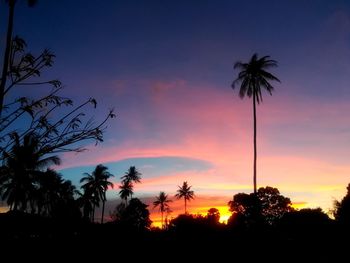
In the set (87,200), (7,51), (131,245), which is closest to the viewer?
A: (7,51)

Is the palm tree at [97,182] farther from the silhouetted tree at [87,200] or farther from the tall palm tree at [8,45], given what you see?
the tall palm tree at [8,45]

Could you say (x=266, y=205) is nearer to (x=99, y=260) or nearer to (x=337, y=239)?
(x=337, y=239)

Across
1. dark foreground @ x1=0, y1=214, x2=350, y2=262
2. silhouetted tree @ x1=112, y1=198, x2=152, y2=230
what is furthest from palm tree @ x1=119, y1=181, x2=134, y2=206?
dark foreground @ x1=0, y1=214, x2=350, y2=262

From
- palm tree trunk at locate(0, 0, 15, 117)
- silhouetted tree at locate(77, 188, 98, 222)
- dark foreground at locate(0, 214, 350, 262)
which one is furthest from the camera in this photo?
silhouetted tree at locate(77, 188, 98, 222)

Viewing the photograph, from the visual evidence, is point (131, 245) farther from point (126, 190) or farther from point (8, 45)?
point (126, 190)

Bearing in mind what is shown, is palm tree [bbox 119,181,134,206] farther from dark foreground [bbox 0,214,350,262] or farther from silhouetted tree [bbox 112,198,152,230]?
dark foreground [bbox 0,214,350,262]

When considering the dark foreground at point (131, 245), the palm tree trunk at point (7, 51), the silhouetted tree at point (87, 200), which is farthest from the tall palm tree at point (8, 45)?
the silhouetted tree at point (87, 200)

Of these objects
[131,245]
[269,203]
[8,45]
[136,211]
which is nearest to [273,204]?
[269,203]

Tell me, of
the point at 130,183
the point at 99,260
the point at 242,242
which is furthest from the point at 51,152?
the point at 130,183

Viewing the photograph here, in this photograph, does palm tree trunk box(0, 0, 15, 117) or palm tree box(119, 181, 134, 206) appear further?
palm tree box(119, 181, 134, 206)

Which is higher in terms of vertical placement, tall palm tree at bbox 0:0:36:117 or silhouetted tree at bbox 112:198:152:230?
tall palm tree at bbox 0:0:36:117

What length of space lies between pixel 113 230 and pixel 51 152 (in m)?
17.1

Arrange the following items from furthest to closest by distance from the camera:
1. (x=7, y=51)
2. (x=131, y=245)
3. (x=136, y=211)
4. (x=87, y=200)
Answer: (x=136, y=211)
(x=87, y=200)
(x=131, y=245)
(x=7, y=51)

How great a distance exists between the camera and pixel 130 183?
8506 cm
